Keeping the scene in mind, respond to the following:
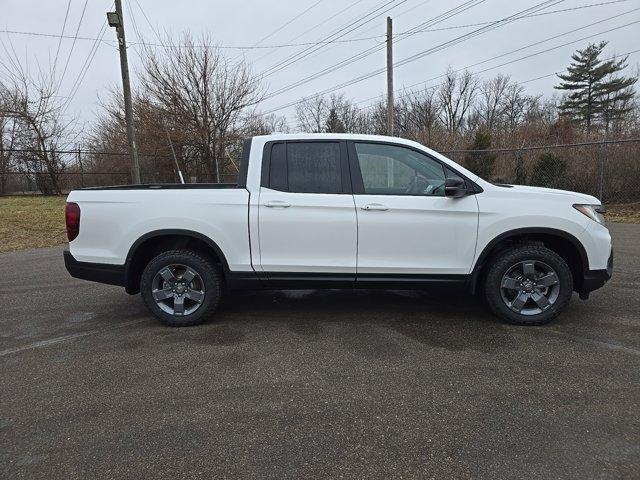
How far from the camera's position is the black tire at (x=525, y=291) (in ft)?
13.1

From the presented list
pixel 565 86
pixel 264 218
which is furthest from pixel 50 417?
pixel 565 86

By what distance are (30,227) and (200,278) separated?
9632 millimetres

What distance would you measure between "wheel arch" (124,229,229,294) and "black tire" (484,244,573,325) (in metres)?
2.58

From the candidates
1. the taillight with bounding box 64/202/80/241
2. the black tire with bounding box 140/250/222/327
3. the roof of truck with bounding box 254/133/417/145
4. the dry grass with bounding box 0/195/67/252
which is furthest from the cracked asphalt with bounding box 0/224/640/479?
the dry grass with bounding box 0/195/67/252

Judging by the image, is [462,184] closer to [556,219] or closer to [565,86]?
[556,219]

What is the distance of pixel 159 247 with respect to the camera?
4.38m

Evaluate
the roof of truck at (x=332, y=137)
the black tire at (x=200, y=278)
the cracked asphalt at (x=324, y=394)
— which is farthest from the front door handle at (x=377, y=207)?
the black tire at (x=200, y=278)

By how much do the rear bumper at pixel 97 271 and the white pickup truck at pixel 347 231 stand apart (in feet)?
0.04

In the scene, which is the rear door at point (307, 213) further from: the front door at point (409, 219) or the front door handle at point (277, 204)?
the front door at point (409, 219)

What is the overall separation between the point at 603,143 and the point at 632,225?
2736 mm

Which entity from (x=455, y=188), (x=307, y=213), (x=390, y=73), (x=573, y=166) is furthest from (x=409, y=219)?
(x=390, y=73)

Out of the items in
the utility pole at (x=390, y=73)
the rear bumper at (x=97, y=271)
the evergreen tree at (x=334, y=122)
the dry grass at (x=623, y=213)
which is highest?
the evergreen tree at (x=334, y=122)

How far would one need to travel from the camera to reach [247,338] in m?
3.95

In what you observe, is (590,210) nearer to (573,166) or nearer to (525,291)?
(525,291)
